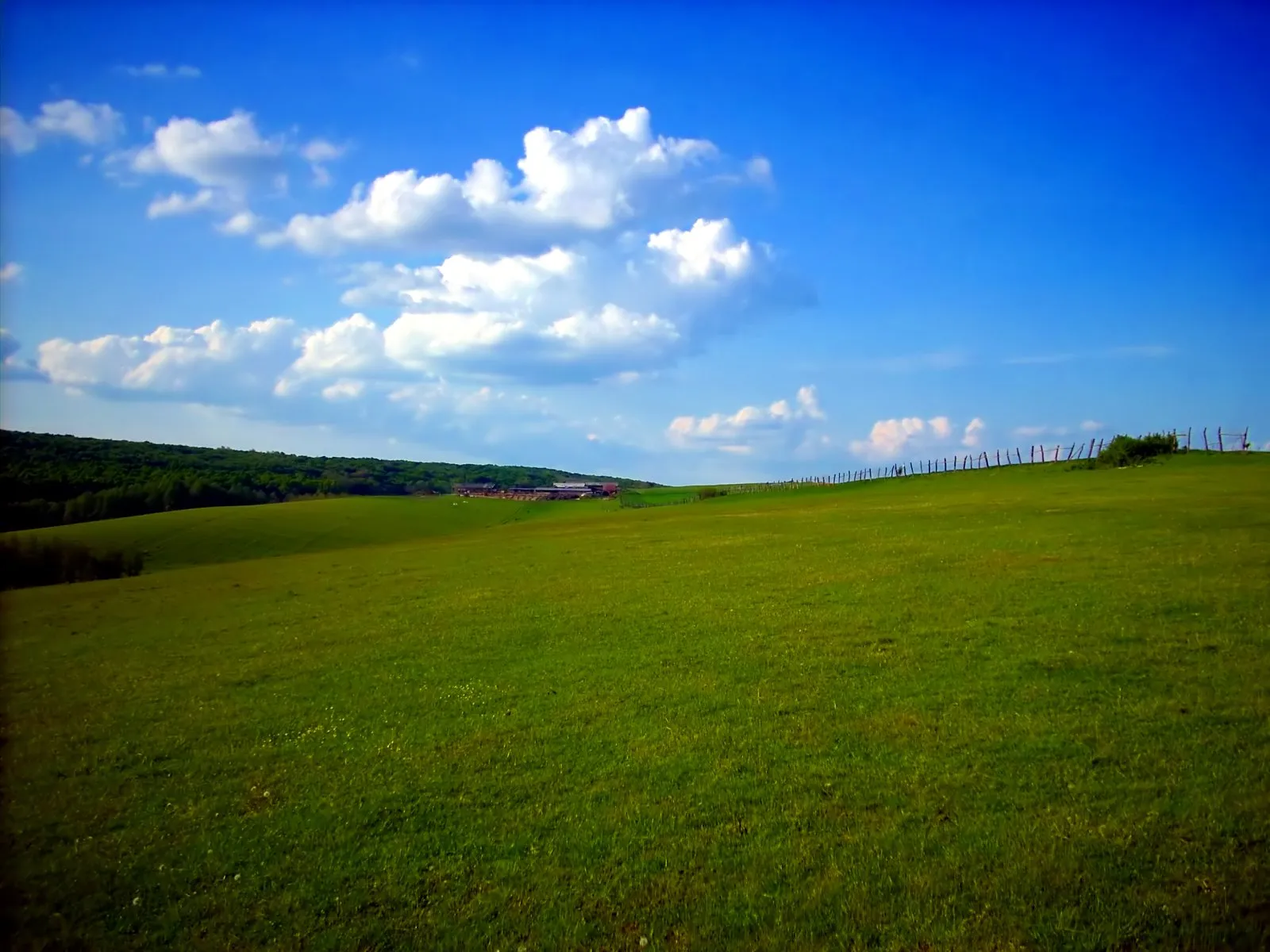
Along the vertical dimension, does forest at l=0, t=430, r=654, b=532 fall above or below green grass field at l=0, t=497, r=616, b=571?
above

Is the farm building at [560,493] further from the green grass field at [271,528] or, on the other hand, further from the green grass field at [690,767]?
the green grass field at [690,767]

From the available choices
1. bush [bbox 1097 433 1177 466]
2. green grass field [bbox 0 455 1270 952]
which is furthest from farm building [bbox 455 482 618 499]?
green grass field [bbox 0 455 1270 952]

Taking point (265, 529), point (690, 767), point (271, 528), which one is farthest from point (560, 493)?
point (690, 767)

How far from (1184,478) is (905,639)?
5536 centimetres

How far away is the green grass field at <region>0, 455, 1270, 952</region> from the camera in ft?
34.0

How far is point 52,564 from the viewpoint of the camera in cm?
8038

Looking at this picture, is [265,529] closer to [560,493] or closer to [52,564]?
[52,564]

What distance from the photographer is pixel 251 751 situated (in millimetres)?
17281

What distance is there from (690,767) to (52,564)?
297 ft

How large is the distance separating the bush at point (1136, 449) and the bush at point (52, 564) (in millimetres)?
108464

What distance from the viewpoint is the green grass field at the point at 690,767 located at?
34.0 feet

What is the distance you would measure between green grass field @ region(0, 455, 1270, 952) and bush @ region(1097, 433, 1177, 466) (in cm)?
5931

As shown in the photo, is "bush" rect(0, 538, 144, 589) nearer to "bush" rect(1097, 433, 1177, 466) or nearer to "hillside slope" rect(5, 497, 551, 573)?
"hillside slope" rect(5, 497, 551, 573)

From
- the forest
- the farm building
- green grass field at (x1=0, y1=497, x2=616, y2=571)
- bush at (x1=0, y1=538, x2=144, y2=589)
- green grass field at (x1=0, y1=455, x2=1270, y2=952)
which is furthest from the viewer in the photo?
the farm building
